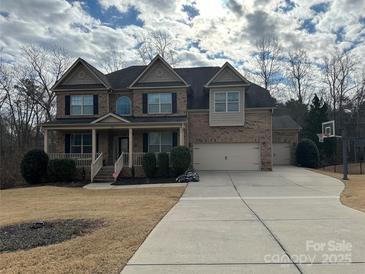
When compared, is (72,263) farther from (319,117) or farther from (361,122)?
(361,122)

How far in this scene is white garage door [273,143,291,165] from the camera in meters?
32.6

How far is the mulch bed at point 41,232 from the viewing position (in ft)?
22.9

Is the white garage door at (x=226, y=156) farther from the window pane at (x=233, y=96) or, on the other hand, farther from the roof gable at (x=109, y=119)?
the roof gable at (x=109, y=119)


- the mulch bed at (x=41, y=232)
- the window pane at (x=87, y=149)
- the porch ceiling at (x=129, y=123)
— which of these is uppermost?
the porch ceiling at (x=129, y=123)

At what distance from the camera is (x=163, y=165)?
2253 centimetres

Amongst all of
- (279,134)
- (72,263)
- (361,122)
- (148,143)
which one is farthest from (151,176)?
(361,122)

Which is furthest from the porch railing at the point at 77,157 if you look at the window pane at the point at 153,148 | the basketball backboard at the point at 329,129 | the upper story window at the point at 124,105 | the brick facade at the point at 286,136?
the brick facade at the point at 286,136

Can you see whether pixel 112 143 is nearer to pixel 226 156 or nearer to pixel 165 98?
pixel 165 98

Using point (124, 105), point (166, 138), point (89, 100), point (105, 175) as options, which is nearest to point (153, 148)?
point (166, 138)

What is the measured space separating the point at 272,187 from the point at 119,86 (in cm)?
1473

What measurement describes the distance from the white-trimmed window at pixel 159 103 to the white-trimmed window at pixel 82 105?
4384 mm

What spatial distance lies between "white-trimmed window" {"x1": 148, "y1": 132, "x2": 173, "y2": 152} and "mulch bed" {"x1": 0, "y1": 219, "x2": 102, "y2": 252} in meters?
15.8

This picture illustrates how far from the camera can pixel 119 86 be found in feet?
87.6

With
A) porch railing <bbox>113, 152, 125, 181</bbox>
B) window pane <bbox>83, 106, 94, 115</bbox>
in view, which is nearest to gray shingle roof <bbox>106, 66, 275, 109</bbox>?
window pane <bbox>83, 106, 94, 115</bbox>
